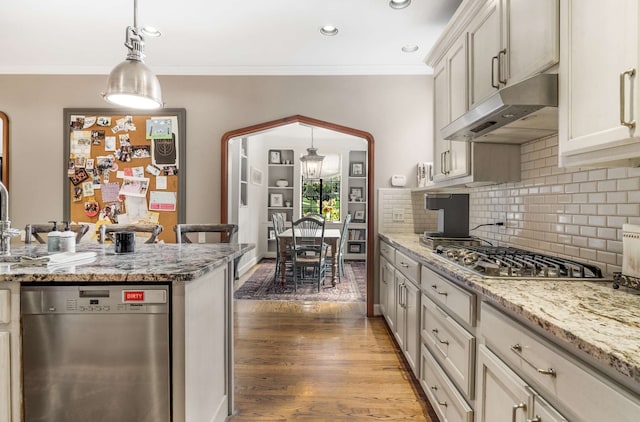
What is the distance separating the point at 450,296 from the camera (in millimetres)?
1650

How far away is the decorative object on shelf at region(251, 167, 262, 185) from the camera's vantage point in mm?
6522

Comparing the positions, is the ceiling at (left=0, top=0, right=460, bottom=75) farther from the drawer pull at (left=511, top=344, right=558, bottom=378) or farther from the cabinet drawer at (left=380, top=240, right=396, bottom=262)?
the drawer pull at (left=511, top=344, right=558, bottom=378)

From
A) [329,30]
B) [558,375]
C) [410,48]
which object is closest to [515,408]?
[558,375]

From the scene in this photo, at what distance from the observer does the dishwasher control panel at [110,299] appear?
52.8 inches

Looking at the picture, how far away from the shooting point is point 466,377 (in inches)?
58.5

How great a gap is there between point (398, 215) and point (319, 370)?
1808 mm

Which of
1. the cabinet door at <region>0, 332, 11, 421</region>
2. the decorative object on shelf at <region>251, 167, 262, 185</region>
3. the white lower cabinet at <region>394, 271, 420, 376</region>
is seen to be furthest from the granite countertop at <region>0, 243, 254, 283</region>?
the decorative object on shelf at <region>251, 167, 262, 185</region>

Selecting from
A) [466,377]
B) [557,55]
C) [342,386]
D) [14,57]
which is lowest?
[342,386]

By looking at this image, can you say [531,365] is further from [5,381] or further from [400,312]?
[5,381]

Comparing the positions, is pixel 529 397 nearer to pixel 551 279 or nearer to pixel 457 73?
pixel 551 279

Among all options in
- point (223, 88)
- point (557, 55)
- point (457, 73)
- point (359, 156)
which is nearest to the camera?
point (557, 55)

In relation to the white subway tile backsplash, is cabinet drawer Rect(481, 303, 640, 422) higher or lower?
lower

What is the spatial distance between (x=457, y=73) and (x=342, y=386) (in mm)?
2167

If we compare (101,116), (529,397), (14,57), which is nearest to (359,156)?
(101,116)
